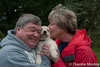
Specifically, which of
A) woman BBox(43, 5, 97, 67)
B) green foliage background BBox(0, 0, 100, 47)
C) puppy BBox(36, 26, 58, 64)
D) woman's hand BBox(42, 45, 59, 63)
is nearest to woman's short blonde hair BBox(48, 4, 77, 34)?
woman BBox(43, 5, 97, 67)

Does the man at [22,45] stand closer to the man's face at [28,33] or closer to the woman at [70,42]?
the man's face at [28,33]

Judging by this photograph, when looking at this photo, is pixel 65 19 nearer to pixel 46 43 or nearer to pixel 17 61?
pixel 46 43

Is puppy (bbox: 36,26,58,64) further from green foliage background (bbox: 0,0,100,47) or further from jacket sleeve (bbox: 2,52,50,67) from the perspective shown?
green foliage background (bbox: 0,0,100,47)

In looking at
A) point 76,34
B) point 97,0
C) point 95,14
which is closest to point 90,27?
point 95,14

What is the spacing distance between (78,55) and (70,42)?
0.87 ft

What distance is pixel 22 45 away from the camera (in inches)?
105

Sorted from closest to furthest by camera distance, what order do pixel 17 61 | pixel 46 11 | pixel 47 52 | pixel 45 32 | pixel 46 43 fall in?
pixel 17 61
pixel 47 52
pixel 45 32
pixel 46 43
pixel 46 11

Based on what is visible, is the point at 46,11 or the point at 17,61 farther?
the point at 46,11

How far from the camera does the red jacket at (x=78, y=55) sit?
2545mm

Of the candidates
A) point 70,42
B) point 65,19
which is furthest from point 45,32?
point 70,42

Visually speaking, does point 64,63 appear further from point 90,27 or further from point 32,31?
point 90,27

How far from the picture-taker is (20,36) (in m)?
2.75

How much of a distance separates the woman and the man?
29 centimetres

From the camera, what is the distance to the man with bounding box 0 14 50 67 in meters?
2.44
